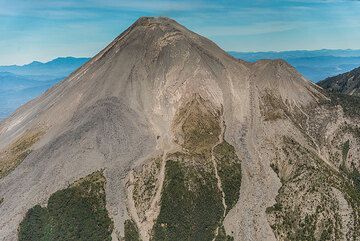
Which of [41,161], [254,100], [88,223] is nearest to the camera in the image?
[88,223]

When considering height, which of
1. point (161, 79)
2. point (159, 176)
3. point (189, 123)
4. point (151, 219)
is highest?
point (161, 79)

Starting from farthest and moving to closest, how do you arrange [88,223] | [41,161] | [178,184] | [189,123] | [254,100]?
[254,100] < [189,123] < [41,161] < [178,184] < [88,223]

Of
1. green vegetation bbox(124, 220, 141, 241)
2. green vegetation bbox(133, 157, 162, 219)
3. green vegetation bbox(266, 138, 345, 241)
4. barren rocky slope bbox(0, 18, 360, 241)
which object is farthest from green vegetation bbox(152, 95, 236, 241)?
green vegetation bbox(266, 138, 345, 241)

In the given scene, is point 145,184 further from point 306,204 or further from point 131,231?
point 306,204

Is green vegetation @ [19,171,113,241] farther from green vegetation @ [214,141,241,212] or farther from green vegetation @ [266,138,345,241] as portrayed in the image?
green vegetation @ [266,138,345,241]

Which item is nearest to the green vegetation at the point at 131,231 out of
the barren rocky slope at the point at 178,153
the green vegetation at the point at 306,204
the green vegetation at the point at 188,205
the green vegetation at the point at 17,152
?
the barren rocky slope at the point at 178,153

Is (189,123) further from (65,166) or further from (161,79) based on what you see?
(65,166)

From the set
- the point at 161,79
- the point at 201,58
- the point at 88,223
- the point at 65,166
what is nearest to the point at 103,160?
the point at 65,166

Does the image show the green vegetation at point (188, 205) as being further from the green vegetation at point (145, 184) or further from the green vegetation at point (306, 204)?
the green vegetation at point (306, 204)
